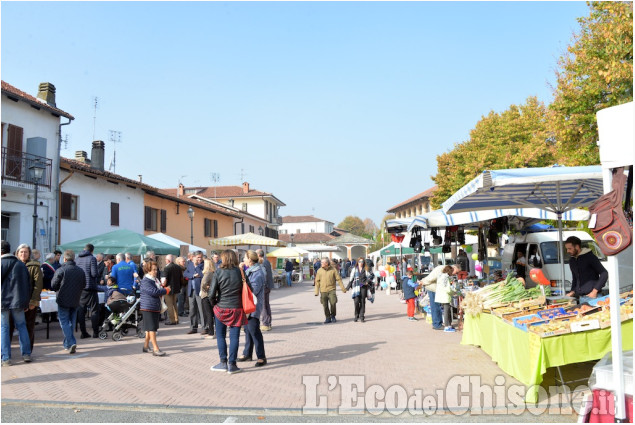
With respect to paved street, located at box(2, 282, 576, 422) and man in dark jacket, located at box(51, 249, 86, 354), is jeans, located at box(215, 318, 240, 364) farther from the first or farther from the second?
man in dark jacket, located at box(51, 249, 86, 354)

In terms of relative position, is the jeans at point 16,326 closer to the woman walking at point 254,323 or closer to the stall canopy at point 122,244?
the woman walking at point 254,323

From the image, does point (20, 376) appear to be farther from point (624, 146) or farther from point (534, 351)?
point (624, 146)

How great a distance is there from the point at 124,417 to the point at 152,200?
24.2m

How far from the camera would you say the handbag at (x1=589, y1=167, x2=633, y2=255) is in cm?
437

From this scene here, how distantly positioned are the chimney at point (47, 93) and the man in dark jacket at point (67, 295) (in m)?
13.7

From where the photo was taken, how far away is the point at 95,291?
1120 centimetres

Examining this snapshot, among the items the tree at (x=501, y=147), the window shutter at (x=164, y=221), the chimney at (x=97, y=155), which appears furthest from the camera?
the window shutter at (x=164, y=221)

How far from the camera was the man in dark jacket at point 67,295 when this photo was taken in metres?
8.98

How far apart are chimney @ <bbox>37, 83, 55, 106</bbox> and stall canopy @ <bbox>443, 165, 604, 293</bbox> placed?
55.2ft

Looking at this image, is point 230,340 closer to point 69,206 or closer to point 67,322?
point 67,322

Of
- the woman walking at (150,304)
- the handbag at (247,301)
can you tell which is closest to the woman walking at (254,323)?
the handbag at (247,301)

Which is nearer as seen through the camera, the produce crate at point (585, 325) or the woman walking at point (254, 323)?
the produce crate at point (585, 325)

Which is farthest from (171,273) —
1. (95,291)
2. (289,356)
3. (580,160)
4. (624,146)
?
(580,160)

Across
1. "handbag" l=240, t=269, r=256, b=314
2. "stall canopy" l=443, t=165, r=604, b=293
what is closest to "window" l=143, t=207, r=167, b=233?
"stall canopy" l=443, t=165, r=604, b=293
